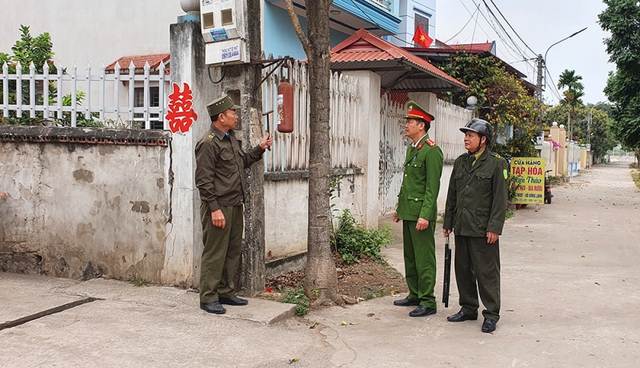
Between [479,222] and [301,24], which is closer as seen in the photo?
[479,222]

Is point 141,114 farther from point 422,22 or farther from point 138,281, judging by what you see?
point 422,22

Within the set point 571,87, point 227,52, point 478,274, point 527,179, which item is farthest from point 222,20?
point 571,87

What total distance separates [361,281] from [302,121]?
7.06 feet

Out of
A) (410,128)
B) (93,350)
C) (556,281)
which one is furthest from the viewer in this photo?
(556,281)

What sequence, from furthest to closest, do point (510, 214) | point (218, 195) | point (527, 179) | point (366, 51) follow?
point (527, 179)
point (510, 214)
point (366, 51)
point (218, 195)

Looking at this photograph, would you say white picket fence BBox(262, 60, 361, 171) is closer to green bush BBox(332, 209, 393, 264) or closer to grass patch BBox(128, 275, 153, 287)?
green bush BBox(332, 209, 393, 264)

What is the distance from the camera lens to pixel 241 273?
5855 mm

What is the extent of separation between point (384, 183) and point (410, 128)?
572 cm

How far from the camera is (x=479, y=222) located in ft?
17.2

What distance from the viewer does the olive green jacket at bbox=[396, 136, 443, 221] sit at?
556 centimetres

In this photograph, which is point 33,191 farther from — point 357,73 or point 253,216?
point 357,73

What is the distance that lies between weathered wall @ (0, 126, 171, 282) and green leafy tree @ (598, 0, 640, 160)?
19.0 meters

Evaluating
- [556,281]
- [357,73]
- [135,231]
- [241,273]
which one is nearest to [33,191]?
[135,231]

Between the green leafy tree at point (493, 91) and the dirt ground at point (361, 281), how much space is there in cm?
923
